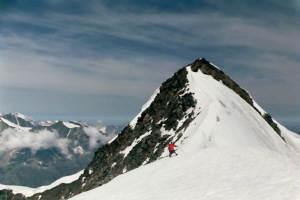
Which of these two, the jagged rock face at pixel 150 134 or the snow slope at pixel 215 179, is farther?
the jagged rock face at pixel 150 134

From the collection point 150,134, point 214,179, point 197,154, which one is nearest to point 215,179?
point 214,179

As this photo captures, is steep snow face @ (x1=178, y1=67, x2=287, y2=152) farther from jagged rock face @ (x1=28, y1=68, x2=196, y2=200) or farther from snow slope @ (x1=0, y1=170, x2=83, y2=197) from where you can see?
snow slope @ (x1=0, y1=170, x2=83, y2=197)

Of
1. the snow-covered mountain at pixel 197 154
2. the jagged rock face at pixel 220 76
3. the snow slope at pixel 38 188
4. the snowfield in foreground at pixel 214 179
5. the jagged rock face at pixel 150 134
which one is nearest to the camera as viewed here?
the snowfield in foreground at pixel 214 179

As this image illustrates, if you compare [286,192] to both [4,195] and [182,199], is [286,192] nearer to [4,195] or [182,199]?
[182,199]

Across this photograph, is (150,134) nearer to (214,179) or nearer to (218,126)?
(218,126)

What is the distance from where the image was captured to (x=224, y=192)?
38.1ft

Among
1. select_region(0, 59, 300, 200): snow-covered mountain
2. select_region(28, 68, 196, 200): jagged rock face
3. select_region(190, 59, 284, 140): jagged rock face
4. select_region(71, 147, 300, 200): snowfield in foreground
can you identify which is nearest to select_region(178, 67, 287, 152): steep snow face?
select_region(0, 59, 300, 200): snow-covered mountain

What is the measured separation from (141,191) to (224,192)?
5.17 m

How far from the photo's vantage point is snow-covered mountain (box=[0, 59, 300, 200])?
12.5 metres

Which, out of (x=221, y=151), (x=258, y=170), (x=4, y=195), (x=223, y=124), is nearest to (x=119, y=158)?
(x=223, y=124)

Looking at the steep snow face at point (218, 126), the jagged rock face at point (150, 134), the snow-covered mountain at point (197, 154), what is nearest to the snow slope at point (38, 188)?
the snow-covered mountain at point (197, 154)

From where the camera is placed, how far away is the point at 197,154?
67.7ft

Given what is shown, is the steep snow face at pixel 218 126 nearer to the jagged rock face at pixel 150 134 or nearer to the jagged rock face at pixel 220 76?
the jagged rock face at pixel 150 134

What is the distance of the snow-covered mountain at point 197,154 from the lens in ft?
40.9
